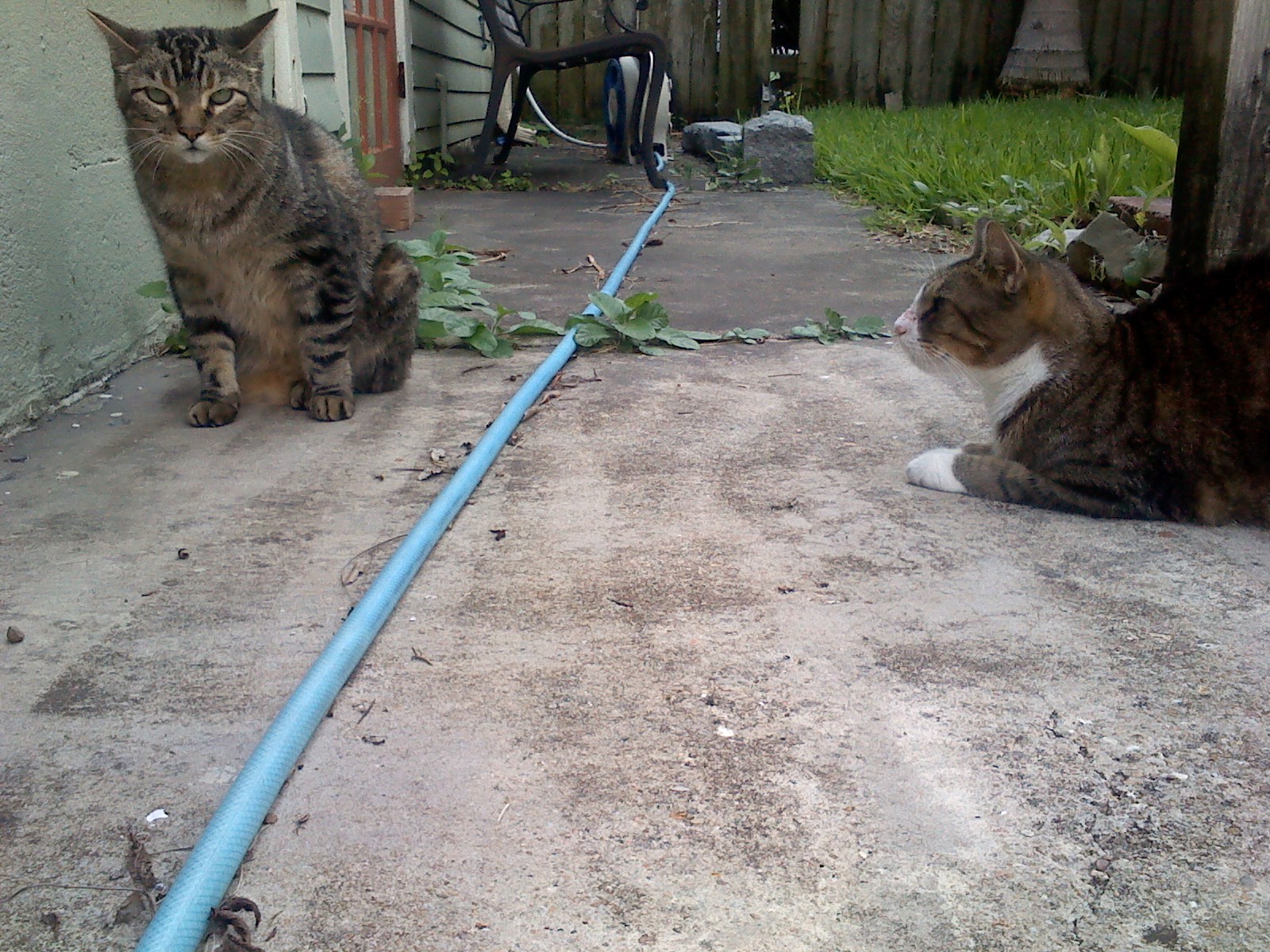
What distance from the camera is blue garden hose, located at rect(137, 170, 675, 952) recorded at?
3.77ft

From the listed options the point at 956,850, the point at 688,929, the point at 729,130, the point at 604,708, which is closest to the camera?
the point at 688,929

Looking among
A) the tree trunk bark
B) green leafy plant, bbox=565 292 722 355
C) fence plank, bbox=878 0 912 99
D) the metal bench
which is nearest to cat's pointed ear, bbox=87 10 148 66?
green leafy plant, bbox=565 292 722 355

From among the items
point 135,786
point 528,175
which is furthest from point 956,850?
point 528,175

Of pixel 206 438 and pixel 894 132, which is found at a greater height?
pixel 894 132

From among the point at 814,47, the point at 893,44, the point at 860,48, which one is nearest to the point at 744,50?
the point at 814,47

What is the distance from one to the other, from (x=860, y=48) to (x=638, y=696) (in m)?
11.1

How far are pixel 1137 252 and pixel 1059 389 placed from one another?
180 centimetres

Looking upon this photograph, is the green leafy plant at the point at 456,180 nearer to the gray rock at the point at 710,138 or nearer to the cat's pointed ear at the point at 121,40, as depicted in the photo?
the gray rock at the point at 710,138

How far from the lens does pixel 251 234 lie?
279cm

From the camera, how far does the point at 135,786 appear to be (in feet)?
4.62

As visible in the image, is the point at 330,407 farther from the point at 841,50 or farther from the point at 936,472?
the point at 841,50

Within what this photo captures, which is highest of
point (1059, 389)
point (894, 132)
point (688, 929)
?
point (894, 132)

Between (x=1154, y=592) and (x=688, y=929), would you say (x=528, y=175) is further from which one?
(x=688, y=929)

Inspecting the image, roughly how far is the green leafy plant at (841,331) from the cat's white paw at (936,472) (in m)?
1.30
